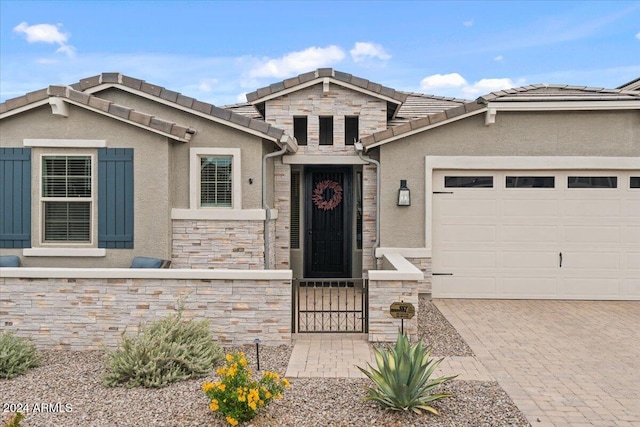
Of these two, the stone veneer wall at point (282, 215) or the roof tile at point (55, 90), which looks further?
the stone veneer wall at point (282, 215)

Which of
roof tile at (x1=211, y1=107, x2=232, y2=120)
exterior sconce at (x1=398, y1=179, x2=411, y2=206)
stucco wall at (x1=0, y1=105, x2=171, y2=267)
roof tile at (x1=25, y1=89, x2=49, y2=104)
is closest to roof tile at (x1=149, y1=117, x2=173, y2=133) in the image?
stucco wall at (x1=0, y1=105, x2=171, y2=267)

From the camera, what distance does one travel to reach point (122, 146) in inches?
349

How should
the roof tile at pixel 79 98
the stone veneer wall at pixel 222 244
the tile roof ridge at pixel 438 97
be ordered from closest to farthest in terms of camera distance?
the roof tile at pixel 79 98 → the stone veneer wall at pixel 222 244 → the tile roof ridge at pixel 438 97

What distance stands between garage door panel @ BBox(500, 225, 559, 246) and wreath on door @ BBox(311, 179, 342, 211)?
12.1 feet

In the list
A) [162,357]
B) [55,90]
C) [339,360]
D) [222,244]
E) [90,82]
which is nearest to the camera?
[162,357]

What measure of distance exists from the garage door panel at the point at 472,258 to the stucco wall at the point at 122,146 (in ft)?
18.8

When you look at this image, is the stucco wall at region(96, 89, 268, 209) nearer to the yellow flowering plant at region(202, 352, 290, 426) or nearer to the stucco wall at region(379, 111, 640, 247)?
the stucco wall at region(379, 111, 640, 247)

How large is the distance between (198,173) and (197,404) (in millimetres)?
5604

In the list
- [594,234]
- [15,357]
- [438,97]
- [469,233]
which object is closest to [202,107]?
[15,357]

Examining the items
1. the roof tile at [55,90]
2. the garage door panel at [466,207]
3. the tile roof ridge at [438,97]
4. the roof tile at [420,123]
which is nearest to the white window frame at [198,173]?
the roof tile at [55,90]

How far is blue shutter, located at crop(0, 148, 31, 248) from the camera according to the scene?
28.7 ft

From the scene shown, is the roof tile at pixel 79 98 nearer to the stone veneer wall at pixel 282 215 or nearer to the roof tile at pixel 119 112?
the roof tile at pixel 119 112

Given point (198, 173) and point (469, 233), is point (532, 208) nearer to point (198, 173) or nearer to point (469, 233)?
point (469, 233)

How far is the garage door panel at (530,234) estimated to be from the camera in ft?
33.1
